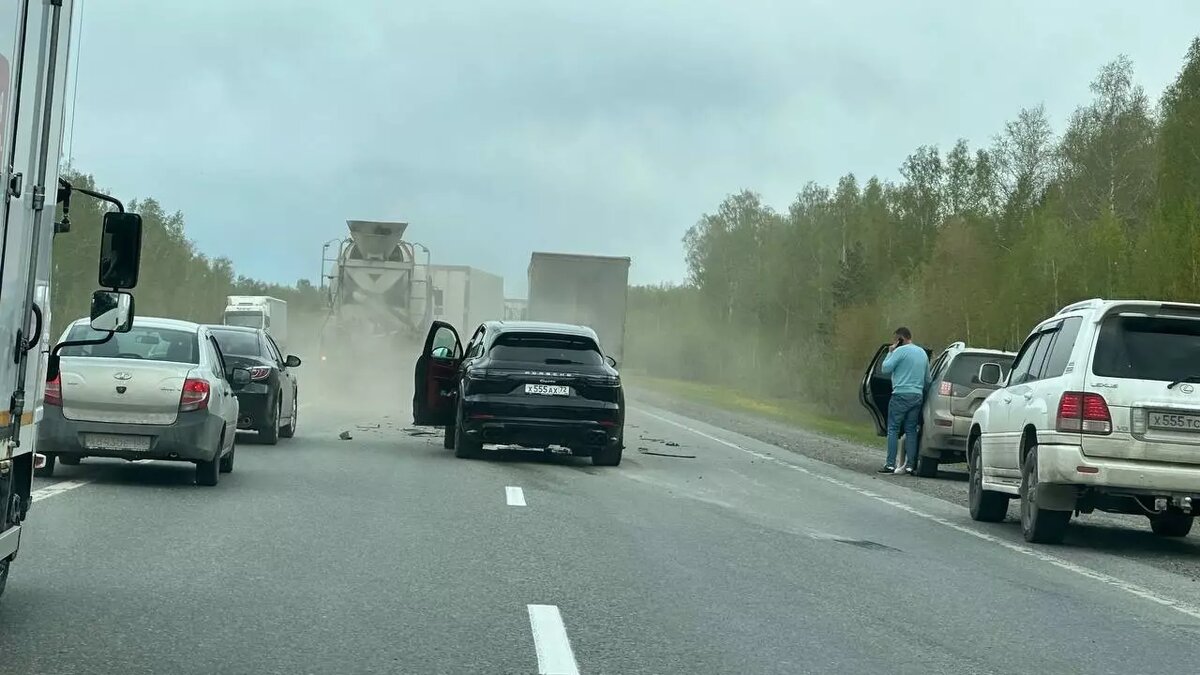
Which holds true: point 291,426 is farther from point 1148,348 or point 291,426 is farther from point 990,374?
point 1148,348

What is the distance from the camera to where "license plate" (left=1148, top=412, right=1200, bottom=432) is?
38.2 ft

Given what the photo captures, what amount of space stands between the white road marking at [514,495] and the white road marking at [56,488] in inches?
147

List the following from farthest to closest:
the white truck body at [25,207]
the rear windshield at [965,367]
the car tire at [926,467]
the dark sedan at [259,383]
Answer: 1. the car tire at [926,467]
2. the rear windshield at [965,367]
3. the dark sedan at [259,383]
4. the white truck body at [25,207]

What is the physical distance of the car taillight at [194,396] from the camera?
546 inches

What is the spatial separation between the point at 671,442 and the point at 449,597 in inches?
695

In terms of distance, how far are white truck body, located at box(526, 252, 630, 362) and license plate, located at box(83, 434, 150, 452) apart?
2454 centimetres

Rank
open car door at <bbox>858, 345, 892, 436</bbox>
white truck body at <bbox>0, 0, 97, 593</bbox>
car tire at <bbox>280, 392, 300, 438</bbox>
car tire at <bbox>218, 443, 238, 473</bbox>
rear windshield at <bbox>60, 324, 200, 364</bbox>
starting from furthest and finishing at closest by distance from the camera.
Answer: open car door at <bbox>858, 345, 892, 436</bbox> < car tire at <bbox>280, 392, 300, 438</bbox> < car tire at <bbox>218, 443, 238, 473</bbox> < rear windshield at <bbox>60, 324, 200, 364</bbox> < white truck body at <bbox>0, 0, 97, 593</bbox>

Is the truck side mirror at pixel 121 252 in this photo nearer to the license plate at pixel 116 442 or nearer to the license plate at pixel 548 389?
the license plate at pixel 116 442

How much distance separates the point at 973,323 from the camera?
6581cm

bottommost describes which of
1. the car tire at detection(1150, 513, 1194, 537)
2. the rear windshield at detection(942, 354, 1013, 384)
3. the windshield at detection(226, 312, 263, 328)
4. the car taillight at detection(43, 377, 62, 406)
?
the car tire at detection(1150, 513, 1194, 537)

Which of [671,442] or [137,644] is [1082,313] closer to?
[137,644]

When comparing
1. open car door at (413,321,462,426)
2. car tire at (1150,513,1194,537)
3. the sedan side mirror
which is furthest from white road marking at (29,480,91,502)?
car tire at (1150,513,1194,537)

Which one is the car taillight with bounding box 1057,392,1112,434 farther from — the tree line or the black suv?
the tree line

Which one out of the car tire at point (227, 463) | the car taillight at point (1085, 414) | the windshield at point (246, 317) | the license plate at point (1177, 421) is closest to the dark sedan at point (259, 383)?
the car tire at point (227, 463)
